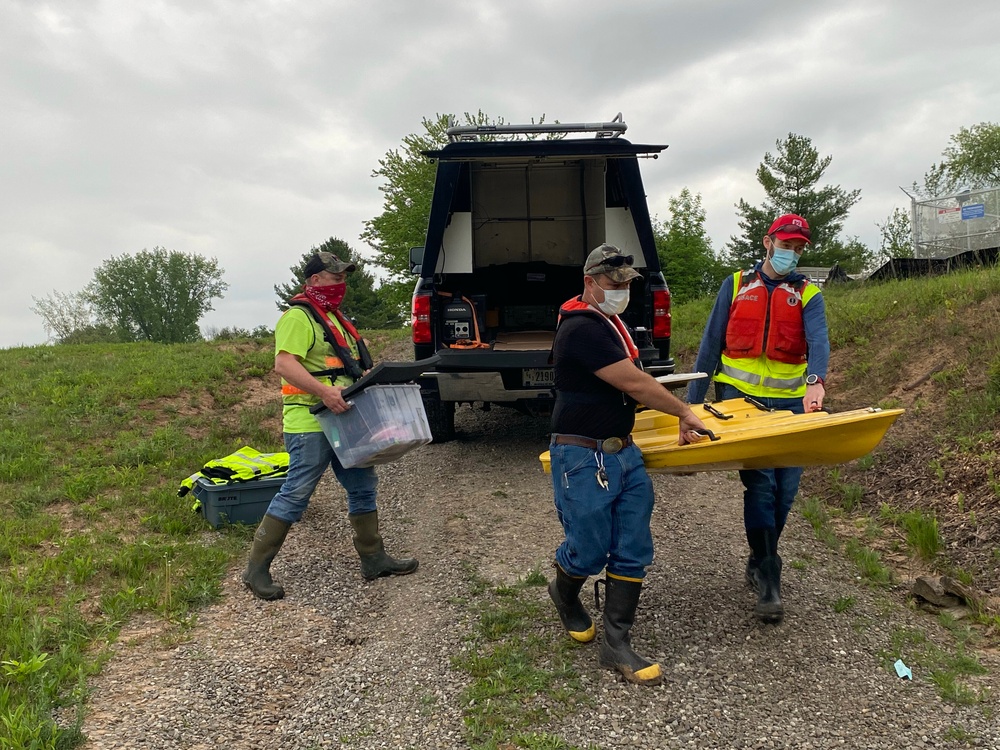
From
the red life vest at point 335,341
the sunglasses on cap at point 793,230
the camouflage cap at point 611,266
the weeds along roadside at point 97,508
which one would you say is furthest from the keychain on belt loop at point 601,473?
the weeds along roadside at point 97,508

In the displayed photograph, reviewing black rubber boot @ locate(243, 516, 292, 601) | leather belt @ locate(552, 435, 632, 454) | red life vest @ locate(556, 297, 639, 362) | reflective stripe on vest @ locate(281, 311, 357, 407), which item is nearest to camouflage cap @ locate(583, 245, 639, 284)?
red life vest @ locate(556, 297, 639, 362)

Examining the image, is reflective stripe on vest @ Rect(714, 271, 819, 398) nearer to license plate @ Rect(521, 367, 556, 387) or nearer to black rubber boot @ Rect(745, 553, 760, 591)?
black rubber boot @ Rect(745, 553, 760, 591)

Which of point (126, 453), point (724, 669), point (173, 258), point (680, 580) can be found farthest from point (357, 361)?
point (173, 258)

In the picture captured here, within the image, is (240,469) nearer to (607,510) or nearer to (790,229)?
(607,510)

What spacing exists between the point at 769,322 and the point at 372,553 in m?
2.58

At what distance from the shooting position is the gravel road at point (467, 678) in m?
2.58

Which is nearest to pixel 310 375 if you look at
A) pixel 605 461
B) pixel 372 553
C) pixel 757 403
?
pixel 372 553

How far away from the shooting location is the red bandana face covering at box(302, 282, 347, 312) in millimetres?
3943

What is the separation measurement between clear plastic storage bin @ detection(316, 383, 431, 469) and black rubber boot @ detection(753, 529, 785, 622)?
Result: 1805 millimetres

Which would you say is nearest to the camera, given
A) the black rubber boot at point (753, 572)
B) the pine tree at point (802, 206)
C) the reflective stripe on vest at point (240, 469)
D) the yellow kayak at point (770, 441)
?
the yellow kayak at point (770, 441)

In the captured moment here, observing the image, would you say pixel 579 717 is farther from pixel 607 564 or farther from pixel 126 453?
pixel 126 453

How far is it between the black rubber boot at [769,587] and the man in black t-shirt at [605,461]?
73 cm

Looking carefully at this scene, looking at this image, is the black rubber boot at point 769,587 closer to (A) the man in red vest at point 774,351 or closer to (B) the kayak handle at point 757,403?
(A) the man in red vest at point 774,351

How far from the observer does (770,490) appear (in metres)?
3.47
